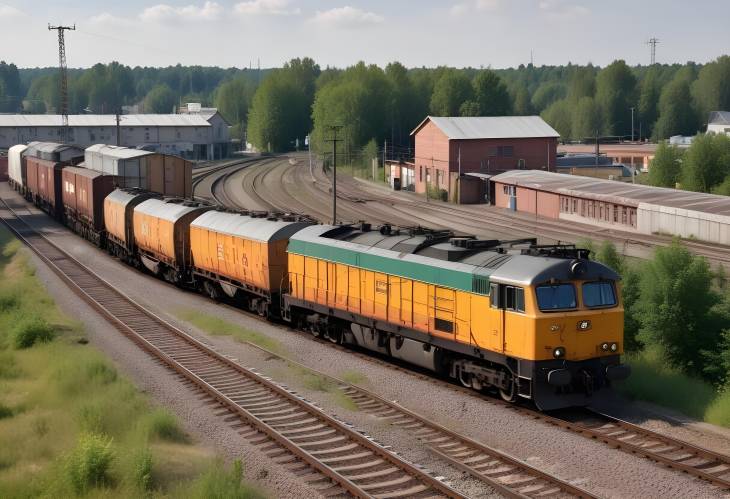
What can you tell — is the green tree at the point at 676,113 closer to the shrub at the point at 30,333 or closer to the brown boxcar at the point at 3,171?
the brown boxcar at the point at 3,171

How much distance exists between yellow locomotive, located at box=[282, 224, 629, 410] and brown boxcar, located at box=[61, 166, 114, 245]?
30.3 metres

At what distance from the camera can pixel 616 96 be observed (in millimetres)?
176250

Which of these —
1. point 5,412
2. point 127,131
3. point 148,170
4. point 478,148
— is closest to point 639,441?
point 5,412

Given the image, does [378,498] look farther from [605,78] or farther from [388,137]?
[605,78]

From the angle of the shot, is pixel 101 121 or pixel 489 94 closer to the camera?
pixel 489 94

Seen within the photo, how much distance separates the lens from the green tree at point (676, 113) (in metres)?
166

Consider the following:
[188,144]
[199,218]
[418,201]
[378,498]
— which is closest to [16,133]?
[188,144]

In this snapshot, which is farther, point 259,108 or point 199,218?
point 259,108

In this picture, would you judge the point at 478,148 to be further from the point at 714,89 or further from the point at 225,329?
the point at 714,89

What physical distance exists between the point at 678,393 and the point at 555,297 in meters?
4.65

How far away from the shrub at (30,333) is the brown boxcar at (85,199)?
24.8 meters

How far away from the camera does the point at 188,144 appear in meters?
144

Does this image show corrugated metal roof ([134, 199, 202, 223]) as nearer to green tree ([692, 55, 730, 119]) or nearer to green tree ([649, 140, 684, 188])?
green tree ([649, 140, 684, 188])

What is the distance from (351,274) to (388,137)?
364ft
